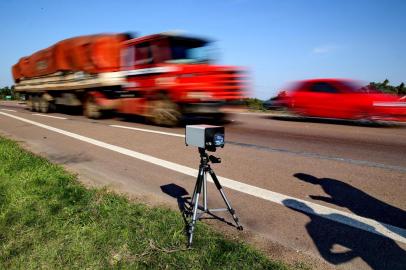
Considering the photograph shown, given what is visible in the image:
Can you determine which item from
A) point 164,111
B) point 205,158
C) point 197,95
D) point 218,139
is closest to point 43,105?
point 164,111

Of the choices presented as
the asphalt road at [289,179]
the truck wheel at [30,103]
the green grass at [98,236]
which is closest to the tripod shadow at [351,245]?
the asphalt road at [289,179]

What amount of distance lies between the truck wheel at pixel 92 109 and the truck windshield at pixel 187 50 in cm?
535

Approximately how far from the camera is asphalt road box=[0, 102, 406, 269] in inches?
137

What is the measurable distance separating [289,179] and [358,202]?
4.16 feet

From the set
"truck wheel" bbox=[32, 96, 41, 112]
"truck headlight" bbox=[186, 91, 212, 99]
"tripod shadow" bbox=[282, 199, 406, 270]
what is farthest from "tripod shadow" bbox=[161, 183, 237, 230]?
"truck wheel" bbox=[32, 96, 41, 112]

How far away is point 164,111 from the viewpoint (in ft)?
38.9

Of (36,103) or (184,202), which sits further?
(36,103)

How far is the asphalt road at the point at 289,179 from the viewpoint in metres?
3.48

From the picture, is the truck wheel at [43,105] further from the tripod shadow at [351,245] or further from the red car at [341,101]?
the tripod shadow at [351,245]

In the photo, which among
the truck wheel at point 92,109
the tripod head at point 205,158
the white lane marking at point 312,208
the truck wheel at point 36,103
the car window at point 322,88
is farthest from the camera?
the truck wheel at point 36,103

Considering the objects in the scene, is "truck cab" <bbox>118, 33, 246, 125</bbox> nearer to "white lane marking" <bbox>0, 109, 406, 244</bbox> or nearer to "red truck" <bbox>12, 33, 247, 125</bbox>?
"red truck" <bbox>12, 33, 247, 125</bbox>

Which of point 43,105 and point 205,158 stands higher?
point 205,158

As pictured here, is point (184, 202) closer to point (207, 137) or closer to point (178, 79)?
point (207, 137)

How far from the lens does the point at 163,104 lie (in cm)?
1198
